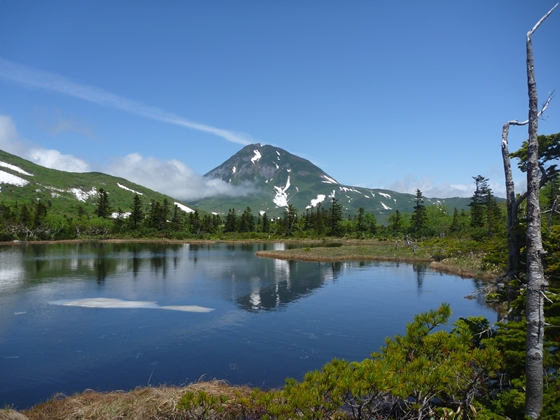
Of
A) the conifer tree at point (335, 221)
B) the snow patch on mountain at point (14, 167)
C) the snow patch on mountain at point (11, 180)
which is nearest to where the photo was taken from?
the conifer tree at point (335, 221)

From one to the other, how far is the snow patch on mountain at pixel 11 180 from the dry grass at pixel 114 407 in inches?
7571

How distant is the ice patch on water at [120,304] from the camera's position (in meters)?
23.8

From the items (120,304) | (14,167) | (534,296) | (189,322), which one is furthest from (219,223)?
(14,167)

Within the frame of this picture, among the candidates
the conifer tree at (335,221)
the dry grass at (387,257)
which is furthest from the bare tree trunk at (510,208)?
the conifer tree at (335,221)

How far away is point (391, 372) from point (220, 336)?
1195 cm

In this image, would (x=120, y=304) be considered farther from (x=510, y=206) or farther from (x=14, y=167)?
(x=14, y=167)

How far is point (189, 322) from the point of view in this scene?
20.7 meters

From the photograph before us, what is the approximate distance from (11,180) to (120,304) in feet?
605

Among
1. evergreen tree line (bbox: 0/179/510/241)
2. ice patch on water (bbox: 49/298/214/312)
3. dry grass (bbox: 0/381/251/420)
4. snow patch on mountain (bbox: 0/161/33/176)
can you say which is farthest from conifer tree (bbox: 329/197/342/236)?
snow patch on mountain (bbox: 0/161/33/176)

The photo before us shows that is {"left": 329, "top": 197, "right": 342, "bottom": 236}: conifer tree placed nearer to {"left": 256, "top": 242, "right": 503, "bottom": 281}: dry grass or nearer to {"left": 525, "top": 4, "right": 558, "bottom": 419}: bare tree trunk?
{"left": 256, "top": 242, "right": 503, "bottom": 281}: dry grass

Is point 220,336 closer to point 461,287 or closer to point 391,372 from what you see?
point 391,372

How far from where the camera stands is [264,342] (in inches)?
683

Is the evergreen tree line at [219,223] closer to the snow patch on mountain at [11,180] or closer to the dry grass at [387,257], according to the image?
the dry grass at [387,257]

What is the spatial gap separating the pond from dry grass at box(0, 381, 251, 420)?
61.4 inches
